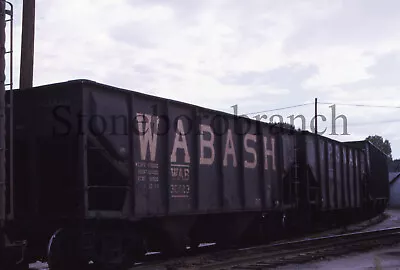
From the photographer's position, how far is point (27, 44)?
1362 centimetres

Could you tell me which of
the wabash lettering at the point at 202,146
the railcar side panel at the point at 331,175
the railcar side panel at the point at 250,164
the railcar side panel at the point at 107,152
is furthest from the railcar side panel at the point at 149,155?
the railcar side panel at the point at 331,175

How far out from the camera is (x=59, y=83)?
973 centimetres

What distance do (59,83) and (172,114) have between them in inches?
99.2

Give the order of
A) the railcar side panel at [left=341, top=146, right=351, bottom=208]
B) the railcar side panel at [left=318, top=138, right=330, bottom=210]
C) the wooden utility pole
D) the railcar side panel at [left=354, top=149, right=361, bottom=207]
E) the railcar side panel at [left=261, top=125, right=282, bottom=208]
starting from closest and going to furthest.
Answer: the wooden utility pole → the railcar side panel at [left=261, top=125, right=282, bottom=208] → the railcar side panel at [left=318, top=138, right=330, bottom=210] → the railcar side panel at [left=341, top=146, right=351, bottom=208] → the railcar side panel at [left=354, top=149, right=361, bottom=207]

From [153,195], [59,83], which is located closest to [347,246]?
[153,195]

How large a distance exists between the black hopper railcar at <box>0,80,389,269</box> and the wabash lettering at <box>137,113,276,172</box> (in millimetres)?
23

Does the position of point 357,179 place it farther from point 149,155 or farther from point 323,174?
point 149,155

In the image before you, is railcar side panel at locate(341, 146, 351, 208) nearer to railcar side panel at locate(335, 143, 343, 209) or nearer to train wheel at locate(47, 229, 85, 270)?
railcar side panel at locate(335, 143, 343, 209)

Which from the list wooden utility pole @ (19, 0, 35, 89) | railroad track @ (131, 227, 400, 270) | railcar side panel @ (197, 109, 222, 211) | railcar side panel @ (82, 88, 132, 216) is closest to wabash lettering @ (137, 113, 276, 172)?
railcar side panel @ (197, 109, 222, 211)

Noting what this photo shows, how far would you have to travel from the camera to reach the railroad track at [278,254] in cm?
1077

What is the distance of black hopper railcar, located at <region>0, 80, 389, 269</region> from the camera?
9461 mm

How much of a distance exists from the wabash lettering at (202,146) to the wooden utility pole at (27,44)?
4.35m

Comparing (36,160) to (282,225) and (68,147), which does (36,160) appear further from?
(282,225)

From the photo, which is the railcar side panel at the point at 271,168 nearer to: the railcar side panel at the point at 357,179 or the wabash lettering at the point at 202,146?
the wabash lettering at the point at 202,146
